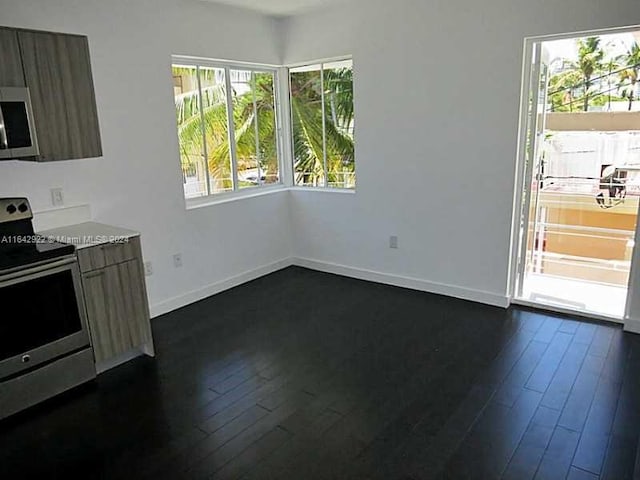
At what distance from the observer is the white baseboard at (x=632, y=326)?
11.5 ft

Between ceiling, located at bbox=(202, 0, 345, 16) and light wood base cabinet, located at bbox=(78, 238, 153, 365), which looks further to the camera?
ceiling, located at bbox=(202, 0, 345, 16)

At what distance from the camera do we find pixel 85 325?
9.73 ft

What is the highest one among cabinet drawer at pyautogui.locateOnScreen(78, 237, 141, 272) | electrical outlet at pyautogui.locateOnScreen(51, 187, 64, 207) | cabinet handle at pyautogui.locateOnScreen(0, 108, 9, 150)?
cabinet handle at pyautogui.locateOnScreen(0, 108, 9, 150)

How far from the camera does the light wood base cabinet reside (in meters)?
2.99

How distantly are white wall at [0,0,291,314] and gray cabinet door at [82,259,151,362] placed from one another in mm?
714

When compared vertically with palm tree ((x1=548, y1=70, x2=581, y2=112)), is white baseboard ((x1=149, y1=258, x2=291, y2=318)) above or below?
below

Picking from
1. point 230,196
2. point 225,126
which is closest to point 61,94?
point 225,126

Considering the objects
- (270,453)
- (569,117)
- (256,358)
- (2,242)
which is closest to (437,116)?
(569,117)

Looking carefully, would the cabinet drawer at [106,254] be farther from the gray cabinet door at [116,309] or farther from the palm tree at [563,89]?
the palm tree at [563,89]

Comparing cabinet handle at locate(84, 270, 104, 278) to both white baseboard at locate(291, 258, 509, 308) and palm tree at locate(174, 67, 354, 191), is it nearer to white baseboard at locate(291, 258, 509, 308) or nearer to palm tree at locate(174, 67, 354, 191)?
palm tree at locate(174, 67, 354, 191)

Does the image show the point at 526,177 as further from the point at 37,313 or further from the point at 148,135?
the point at 37,313

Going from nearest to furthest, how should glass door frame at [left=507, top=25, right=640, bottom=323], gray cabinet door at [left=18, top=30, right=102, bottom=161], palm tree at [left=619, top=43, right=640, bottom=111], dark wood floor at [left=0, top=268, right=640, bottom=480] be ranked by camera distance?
dark wood floor at [left=0, top=268, right=640, bottom=480], gray cabinet door at [left=18, top=30, right=102, bottom=161], palm tree at [left=619, top=43, right=640, bottom=111], glass door frame at [left=507, top=25, right=640, bottom=323]

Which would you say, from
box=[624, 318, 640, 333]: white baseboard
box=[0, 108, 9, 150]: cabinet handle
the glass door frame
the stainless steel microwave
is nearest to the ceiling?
the glass door frame

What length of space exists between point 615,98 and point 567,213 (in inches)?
40.1
